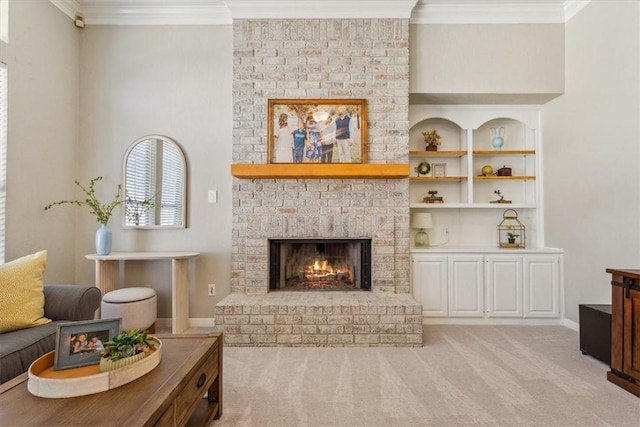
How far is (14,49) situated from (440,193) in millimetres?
4364

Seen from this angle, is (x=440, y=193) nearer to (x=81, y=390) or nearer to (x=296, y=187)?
(x=296, y=187)

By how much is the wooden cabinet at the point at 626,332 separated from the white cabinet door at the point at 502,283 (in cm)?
115

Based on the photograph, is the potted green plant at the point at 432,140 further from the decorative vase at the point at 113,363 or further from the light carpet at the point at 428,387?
the decorative vase at the point at 113,363

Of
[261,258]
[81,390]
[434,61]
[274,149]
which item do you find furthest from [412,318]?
[434,61]

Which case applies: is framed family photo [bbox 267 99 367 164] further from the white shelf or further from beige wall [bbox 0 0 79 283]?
beige wall [bbox 0 0 79 283]

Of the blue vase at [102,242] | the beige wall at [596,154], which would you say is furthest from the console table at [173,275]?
the beige wall at [596,154]

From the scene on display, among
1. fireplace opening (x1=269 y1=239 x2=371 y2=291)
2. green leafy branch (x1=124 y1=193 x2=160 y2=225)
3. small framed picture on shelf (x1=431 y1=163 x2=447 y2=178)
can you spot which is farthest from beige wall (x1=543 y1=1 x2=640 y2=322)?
green leafy branch (x1=124 y1=193 x2=160 y2=225)

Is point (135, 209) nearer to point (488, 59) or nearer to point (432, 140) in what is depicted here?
point (432, 140)

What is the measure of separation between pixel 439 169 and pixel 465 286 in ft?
4.66

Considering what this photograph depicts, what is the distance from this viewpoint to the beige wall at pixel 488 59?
3.36 m

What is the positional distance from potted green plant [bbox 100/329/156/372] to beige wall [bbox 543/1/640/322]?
350 cm

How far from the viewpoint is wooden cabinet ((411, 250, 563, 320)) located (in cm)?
333

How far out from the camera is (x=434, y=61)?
3.38m

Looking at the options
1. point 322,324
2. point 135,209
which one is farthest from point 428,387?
point 135,209
